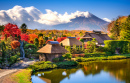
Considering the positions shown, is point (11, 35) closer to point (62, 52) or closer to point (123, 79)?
point (62, 52)

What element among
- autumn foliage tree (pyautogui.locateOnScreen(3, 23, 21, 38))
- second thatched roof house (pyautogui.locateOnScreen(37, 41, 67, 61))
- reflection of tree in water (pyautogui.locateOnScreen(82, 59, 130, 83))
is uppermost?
autumn foliage tree (pyautogui.locateOnScreen(3, 23, 21, 38))

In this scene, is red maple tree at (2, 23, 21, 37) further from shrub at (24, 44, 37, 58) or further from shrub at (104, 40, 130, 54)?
shrub at (104, 40, 130, 54)

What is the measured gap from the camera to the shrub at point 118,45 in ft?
92.2

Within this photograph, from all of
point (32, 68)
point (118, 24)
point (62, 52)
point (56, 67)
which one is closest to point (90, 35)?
point (118, 24)

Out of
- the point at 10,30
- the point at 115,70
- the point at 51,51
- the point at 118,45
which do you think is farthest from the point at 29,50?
the point at 118,45

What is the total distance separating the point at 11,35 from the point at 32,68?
25.9 ft

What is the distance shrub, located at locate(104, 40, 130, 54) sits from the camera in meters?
28.1

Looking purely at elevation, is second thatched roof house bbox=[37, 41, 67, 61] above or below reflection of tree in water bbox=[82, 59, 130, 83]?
above

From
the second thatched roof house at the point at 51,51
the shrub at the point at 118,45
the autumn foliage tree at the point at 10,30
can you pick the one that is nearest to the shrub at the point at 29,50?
the autumn foliage tree at the point at 10,30

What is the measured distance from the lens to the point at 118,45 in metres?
29.4

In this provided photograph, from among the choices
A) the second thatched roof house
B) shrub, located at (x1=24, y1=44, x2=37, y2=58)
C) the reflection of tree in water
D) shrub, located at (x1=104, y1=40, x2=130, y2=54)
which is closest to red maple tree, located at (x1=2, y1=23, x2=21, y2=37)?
shrub, located at (x1=24, y1=44, x2=37, y2=58)

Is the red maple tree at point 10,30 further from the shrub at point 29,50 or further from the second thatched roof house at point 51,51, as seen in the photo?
the second thatched roof house at point 51,51

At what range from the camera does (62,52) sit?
62.0ft

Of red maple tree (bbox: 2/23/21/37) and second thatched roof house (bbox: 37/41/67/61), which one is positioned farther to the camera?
red maple tree (bbox: 2/23/21/37)
